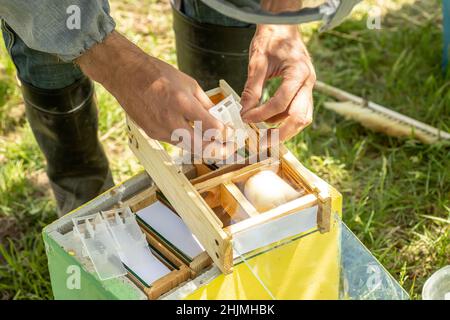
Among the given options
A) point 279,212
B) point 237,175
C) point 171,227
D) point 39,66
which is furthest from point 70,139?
point 279,212

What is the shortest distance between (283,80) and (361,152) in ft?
3.19

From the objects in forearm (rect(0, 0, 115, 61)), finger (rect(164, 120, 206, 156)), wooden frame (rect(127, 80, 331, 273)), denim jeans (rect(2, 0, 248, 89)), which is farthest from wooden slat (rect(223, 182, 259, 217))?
denim jeans (rect(2, 0, 248, 89))

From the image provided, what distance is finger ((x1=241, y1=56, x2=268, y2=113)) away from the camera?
168 centimetres

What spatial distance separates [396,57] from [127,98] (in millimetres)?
1685

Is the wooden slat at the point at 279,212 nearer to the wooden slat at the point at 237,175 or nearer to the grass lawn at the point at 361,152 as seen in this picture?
the wooden slat at the point at 237,175

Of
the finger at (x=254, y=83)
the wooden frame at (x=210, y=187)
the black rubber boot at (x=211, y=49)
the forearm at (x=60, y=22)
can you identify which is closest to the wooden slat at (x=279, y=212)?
the wooden frame at (x=210, y=187)

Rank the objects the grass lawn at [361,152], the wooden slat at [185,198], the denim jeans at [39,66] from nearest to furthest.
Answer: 1. the wooden slat at [185,198]
2. the denim jeans at [39,66]
3. the grass lawn at [361,152]

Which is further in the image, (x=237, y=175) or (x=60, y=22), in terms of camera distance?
(x=237, y=175)

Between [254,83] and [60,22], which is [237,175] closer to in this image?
[254,83]

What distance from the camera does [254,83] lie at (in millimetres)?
1732

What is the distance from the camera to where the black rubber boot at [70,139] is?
2076 mm

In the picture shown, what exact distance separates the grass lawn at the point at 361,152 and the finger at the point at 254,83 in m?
0.70

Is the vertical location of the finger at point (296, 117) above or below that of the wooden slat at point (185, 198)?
above
